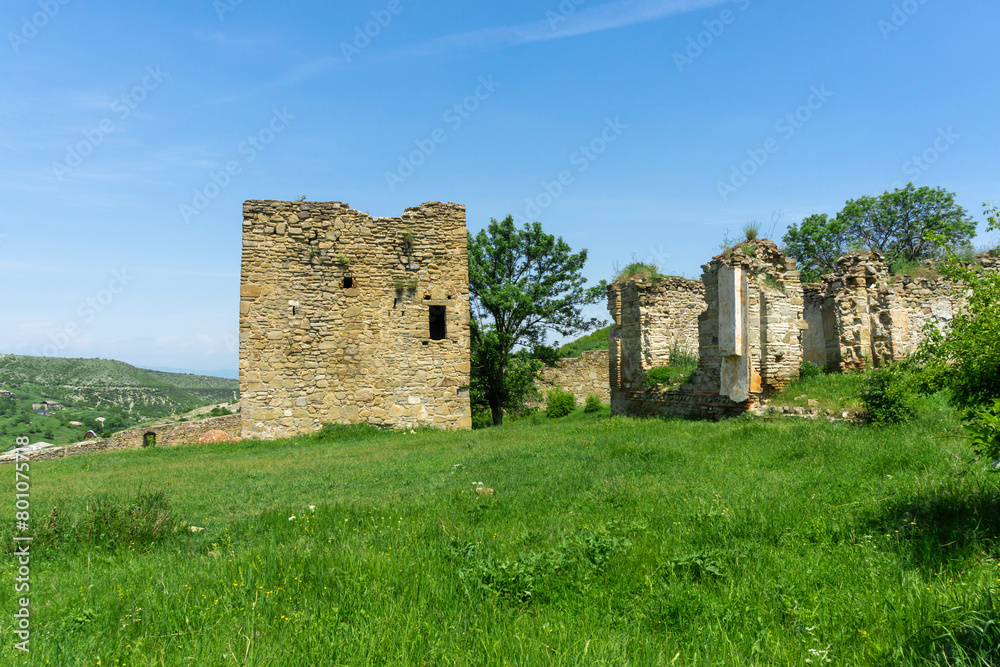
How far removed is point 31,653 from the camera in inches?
115

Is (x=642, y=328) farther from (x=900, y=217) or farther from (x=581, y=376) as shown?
(x=900, y=217)

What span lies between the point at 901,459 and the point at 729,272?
694 cm

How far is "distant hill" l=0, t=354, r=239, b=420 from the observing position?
4297cm

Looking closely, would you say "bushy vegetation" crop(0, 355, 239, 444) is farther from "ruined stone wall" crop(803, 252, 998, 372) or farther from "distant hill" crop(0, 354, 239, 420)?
"ruined stone wall" crop(803, 252, 998, 372)

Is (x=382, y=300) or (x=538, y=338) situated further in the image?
(x=538, y=338)

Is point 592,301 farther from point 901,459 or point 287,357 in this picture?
point 901,459

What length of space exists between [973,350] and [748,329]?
849 centimetres

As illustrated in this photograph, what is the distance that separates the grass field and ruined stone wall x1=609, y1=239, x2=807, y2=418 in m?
4.81

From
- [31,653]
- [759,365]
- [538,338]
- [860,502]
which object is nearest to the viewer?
[31,653]

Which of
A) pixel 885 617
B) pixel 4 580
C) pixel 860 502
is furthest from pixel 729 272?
pixel 4 580

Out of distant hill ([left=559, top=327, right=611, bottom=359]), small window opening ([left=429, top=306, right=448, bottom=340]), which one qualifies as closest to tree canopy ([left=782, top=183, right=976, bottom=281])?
distant hill ([left=559, top=327, right=611, bottom=359])

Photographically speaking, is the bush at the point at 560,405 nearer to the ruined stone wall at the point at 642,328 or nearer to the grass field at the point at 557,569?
the ruined stone wall at the point at 642,328

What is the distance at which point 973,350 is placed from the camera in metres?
4.01

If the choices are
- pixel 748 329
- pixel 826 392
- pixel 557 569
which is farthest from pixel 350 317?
pixel 557 569
